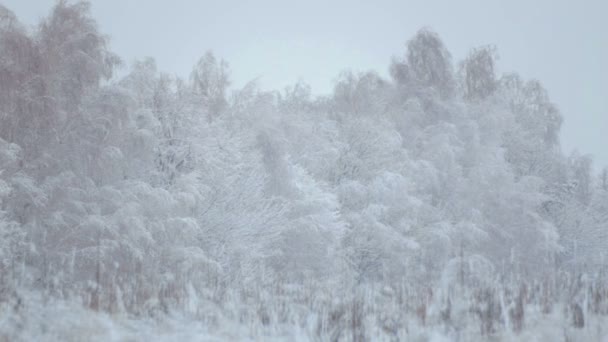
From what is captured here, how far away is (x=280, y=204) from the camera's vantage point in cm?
2041

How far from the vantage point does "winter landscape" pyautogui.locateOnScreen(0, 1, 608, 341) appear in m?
6.41

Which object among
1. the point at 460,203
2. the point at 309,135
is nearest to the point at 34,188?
the point at 309,135

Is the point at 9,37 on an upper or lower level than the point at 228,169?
upper

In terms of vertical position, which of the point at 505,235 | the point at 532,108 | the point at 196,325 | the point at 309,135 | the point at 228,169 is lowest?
the point at 196,325

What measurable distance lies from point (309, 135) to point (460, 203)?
298 inches

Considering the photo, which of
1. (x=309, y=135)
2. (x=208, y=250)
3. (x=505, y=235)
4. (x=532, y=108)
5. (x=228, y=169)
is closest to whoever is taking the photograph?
(x=208, y=250)

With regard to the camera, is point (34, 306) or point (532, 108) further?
point (532, 108)

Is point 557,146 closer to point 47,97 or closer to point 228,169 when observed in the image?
point 228,169

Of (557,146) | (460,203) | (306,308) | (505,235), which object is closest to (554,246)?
(505,235)

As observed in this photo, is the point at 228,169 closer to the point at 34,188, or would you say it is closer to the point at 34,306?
the point at 34,188

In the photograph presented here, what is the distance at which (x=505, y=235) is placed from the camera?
2511cm

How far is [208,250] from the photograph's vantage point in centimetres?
1850

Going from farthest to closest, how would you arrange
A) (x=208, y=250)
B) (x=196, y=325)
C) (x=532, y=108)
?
(x=532, y=108) < (x=208, y=250) < (x=196, y=325)

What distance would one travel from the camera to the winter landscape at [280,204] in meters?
6.41
